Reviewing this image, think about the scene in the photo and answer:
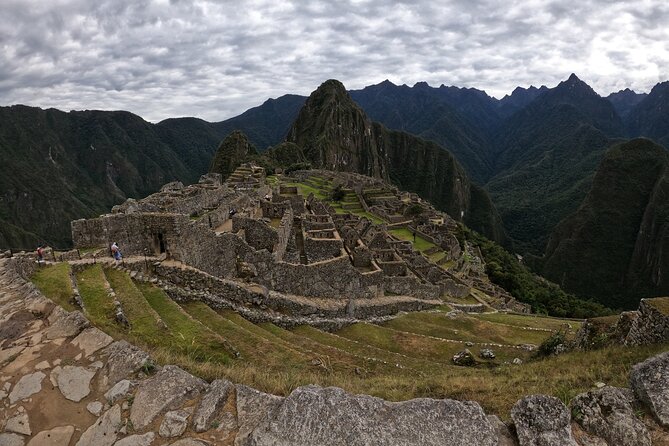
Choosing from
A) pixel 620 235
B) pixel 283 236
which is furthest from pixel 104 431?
pixel 620 235

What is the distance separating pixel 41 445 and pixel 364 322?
16.5 m

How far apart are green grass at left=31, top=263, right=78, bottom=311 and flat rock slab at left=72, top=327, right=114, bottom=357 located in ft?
7.04

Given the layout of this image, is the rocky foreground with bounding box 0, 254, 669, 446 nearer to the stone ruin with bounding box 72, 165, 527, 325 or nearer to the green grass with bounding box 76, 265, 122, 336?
the green grass with bounding box 76, 265, 122, 336

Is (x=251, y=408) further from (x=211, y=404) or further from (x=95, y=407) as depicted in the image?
(x=95, y=407)

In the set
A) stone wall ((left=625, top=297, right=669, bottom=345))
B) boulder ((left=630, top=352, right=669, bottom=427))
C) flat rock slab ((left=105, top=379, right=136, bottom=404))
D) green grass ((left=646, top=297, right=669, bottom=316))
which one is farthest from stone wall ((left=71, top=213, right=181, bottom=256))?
green grass ((left=646, top=297, right=669, bottom=316))

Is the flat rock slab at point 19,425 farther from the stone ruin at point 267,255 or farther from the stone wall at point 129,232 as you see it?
the stone wall at point 129,232

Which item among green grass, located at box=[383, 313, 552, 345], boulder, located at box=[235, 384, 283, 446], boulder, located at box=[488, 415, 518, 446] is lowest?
green grass, located at box=[383, 313, 552, 345]

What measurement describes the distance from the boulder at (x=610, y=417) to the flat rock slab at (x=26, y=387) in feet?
24.3

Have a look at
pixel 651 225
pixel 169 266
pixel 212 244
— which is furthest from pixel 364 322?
pixel 651 225

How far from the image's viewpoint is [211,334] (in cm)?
1038

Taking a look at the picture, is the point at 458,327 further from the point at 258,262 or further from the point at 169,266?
the point at 169,266

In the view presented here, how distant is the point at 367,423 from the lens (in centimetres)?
498

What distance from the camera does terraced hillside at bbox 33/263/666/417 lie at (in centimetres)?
704

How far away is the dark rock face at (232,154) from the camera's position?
120094 mm
